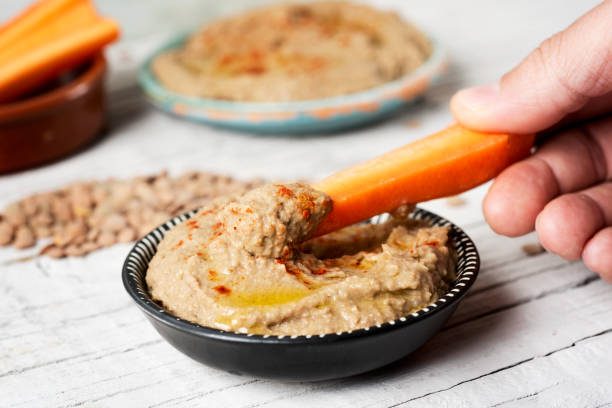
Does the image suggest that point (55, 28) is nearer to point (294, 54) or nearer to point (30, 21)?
point (30, 21)

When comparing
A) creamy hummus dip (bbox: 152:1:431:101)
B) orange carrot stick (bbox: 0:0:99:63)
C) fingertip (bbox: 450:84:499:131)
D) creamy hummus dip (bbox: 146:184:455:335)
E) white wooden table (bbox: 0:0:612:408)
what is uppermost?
Answer: fingertip (bbox: 450:84:499:131)

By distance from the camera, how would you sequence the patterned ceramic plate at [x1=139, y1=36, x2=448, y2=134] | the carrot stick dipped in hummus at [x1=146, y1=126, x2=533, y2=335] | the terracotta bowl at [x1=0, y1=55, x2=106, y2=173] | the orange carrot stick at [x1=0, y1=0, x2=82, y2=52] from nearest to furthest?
the carrot stick dipped in hummus at [x1=146, y1=126, x2=533, y2=335] → the terracotta bowl at [x1=0, y1=55, x2=106, y2=173] → the patterned ceramic plate at [x1=139, y1=36, x2=448, y2=134] → the orange carrot stick at [x1=0, y1=0, x2=82, y2=52]

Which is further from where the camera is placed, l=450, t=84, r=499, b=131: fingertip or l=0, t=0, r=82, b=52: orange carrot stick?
l=0, t=0, r=82, b=52: orange carrot stick

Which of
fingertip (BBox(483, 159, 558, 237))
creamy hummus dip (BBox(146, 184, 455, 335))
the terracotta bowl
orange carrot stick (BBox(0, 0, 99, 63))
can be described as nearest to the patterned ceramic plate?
the terracotta bowl

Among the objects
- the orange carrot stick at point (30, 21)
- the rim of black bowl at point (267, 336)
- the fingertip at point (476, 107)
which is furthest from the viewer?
the orange carrot stick at point (30, 21)

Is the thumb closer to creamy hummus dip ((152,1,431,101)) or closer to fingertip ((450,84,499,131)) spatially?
fingertip ((450,84,499,131))

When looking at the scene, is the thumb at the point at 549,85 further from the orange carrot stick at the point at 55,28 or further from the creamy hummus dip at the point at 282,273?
the orange carrot stick at the point at 55,28

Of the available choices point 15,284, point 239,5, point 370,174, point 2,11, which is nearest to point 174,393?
point 370,174

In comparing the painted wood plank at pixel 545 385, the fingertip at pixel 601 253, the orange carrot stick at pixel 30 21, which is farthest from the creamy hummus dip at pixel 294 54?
the painted wood plank at pixel 545 385
